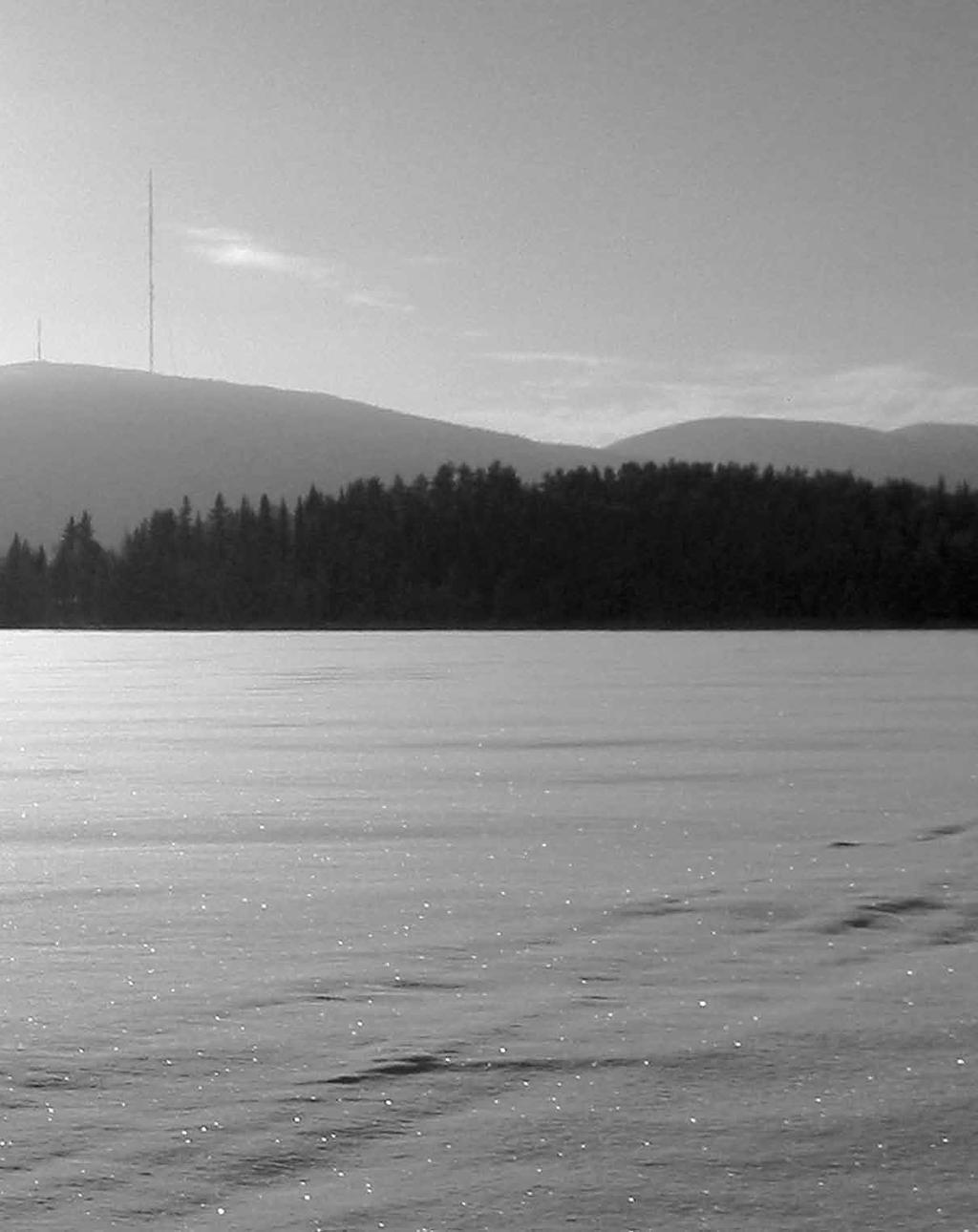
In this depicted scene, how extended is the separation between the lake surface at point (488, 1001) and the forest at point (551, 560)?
130477 mm

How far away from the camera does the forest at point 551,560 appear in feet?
464

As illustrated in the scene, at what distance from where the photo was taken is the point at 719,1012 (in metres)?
4.45

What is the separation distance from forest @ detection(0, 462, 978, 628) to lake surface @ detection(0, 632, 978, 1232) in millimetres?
130477

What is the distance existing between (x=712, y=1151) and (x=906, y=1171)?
1.20 ft

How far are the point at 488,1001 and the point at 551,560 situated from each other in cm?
14390

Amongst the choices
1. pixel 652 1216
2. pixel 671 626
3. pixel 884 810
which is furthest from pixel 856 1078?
pixel 671 626

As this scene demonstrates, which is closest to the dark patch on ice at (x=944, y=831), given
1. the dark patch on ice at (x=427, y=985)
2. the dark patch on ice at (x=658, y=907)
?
the dark patch on ice at (x=658, y=907)

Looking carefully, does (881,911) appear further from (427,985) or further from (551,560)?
(551,560)

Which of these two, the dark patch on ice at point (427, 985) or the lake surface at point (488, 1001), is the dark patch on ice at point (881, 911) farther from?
the dark patch on ice at point (427, 985)

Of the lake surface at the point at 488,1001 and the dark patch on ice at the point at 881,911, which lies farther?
the dark patch on ice at the point at 881,911

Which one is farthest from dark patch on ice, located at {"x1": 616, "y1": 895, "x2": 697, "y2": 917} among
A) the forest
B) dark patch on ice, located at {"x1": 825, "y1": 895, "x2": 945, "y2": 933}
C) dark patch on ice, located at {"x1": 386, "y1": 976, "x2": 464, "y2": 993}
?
the forest

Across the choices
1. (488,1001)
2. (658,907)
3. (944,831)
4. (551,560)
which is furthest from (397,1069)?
(551,560)

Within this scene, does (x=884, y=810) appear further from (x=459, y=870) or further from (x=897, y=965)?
(x=897, y=965)

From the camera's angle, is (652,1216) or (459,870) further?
(459,870)
